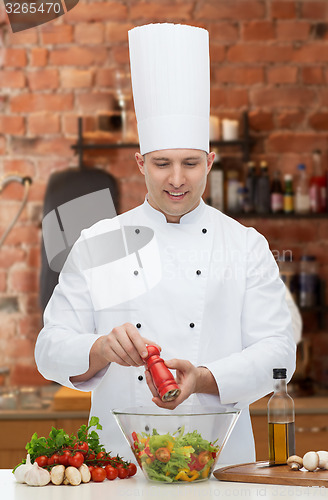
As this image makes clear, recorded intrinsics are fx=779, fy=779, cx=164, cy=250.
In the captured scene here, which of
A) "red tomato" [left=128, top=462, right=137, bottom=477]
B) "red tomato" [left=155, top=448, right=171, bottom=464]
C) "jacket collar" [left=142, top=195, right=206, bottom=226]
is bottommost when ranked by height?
"red tomato" [left=128, top=462, right=137, bottom=477]

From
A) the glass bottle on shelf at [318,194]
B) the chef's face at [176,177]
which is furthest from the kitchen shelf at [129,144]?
the chef's face at [176,177]

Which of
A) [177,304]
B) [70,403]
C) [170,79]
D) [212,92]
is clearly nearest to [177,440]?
[177,304]

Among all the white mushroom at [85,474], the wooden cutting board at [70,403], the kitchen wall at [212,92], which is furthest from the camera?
the kitchen wall at [212,92]

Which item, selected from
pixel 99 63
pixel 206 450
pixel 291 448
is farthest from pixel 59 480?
pixel 99 63

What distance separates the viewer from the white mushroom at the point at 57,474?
1.23 m

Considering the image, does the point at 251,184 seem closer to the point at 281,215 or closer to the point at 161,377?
the point at 281,215

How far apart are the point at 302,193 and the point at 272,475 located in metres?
2.20

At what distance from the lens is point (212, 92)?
133 inches

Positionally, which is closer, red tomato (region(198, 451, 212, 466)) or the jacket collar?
red tomato (region(198, 451, 212, 466))

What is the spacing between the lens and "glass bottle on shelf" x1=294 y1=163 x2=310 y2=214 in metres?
3.27

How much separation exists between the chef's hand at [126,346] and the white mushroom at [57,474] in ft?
0.71

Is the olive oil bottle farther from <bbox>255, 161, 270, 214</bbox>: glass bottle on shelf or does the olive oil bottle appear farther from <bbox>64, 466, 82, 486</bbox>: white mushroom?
<bbox>255, 161, 270, 214</bbox>: glass bottle on shelf

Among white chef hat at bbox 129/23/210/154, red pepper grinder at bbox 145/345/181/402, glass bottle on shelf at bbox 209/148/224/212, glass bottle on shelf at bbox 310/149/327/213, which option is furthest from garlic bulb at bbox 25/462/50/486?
glass bottle on shelf at bbox 310/149/327/213

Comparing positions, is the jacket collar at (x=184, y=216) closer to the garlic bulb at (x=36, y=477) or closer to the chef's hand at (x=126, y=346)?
the chef's hand at (x=126, y=346)
